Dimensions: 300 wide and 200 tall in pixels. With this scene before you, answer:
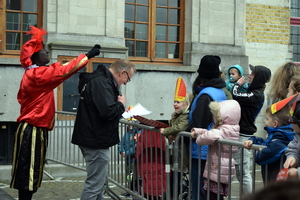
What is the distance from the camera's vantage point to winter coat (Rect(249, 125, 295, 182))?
329 centimetres

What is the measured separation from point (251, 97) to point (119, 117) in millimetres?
2057

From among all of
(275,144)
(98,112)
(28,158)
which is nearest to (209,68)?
(98,112)

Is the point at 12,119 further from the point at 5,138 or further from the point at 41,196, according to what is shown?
the point at 41,196

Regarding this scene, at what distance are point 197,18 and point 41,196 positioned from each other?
5.63 meters

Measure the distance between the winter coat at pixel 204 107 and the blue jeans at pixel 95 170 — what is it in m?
0.94

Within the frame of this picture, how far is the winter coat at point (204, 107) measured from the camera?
448cm

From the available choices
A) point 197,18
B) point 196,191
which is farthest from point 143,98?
point 196,191

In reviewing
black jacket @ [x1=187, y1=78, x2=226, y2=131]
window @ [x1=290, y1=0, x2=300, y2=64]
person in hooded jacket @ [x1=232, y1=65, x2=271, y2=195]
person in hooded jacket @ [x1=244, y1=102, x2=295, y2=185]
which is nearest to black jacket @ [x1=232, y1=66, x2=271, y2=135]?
person in hooded jacket @ [x1=232, y1=65, x2=271, y2=195]

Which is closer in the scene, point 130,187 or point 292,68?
point 292,68

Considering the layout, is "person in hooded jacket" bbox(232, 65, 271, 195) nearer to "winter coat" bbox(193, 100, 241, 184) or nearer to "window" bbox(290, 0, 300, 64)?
"winter coat" bbox(193, 100, 241, 184)

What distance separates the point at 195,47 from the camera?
1055cm

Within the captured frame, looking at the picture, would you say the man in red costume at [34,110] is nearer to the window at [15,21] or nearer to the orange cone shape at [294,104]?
the orange cone shape at [294,104]

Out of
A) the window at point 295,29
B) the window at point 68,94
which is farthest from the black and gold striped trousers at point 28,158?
the window at point 295,29

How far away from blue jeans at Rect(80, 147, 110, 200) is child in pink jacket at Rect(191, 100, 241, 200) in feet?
3.33
